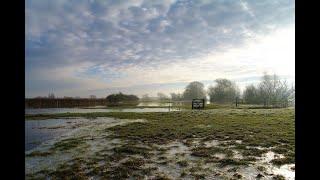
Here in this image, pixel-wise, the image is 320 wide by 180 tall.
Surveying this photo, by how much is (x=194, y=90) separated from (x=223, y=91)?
11891 mm

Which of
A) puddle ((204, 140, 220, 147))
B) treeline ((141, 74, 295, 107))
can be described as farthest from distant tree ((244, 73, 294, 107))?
puddle ((204, 140, 220, 147))

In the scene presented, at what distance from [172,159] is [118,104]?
4985cm

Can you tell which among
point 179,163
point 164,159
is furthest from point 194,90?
point 179,163

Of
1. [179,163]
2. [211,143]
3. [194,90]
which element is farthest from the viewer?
[194,90]

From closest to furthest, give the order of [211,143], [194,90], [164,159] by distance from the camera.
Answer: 1. [164,159]
2. [211,143]
3. [194,90]

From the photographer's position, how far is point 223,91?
70.1m

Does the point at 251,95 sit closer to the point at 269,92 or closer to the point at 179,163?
the point at 269,92

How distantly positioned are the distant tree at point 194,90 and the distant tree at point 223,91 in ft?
15.7

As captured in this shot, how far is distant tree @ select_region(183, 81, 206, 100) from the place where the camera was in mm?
79137

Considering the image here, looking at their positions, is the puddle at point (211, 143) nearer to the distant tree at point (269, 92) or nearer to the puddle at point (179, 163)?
the puddle at point (179, 163)

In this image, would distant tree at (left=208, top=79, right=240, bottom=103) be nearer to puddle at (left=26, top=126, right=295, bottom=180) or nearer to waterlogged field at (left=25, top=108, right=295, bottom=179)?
waterlogged field at (left=25, top=108, right=295, bottom=179)

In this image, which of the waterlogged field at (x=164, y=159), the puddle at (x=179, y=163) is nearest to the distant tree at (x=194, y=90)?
the waterlogged field at (x=164, y=159)
